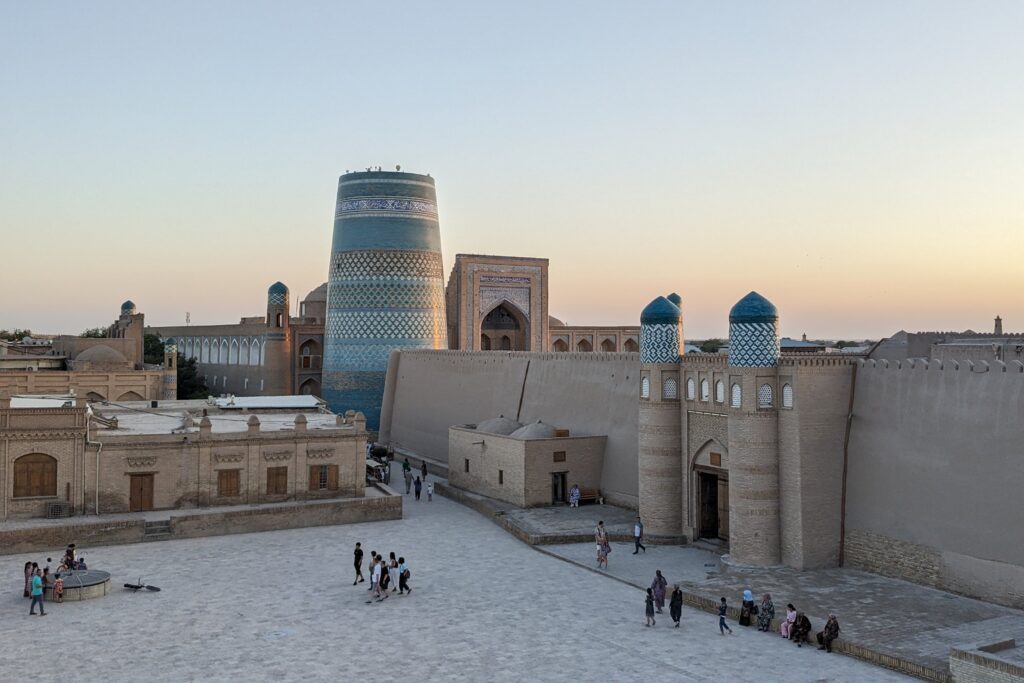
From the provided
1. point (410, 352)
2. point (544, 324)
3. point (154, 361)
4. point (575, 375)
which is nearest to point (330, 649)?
point (575, 375)

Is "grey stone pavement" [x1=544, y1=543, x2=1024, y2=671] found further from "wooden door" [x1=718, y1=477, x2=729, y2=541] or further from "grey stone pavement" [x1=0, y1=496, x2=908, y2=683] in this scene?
"wooden door" [x1=718, y1=477, x2=729, y2=541]

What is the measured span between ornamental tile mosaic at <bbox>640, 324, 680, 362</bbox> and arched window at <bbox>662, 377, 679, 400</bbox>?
347 millimetres

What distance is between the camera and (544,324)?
102 feet

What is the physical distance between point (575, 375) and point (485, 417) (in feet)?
12.9

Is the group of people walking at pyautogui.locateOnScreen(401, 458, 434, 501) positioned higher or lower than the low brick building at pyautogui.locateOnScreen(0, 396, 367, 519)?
lower

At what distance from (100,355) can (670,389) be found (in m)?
20.4

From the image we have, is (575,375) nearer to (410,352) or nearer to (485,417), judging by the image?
(485,417)

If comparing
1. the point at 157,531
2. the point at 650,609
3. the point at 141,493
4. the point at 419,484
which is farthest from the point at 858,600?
the point at 141,493

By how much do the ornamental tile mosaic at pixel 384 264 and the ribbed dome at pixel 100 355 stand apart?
7609mm

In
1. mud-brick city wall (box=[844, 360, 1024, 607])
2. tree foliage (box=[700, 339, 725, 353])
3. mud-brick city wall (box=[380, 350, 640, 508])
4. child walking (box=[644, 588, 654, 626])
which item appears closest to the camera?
child walking (box=[644, 588, 654, 626])

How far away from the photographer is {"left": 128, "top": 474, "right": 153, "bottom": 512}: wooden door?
15758 mm

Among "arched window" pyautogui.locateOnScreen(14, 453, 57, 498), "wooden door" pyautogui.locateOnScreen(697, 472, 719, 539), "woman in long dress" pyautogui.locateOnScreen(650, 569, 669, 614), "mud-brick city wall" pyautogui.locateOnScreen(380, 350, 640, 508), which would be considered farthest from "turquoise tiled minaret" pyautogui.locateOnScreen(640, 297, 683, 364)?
"arched window" pyautogui.locateOnScreen(14, 453, 57, 498)

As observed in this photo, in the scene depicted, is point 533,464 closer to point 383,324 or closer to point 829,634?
point 829,634

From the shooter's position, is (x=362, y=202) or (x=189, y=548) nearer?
(x=189, y=548)
